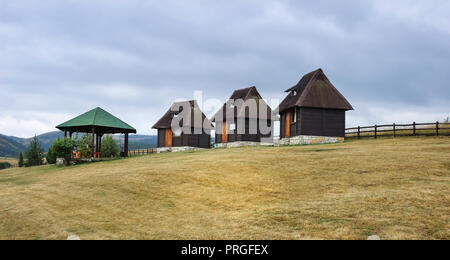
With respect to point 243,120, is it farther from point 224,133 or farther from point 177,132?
point 177,132

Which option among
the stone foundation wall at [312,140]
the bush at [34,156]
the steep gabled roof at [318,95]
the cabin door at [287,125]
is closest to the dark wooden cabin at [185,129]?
the cabin door at [287,125]

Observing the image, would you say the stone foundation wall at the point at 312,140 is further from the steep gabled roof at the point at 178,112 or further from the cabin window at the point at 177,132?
the cabin window at the point at 177,132

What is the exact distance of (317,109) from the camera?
114ft

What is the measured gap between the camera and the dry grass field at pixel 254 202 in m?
9.56

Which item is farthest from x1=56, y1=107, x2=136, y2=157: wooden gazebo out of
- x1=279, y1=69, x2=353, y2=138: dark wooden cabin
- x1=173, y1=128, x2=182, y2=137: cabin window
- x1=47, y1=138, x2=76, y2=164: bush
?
x1=279, y1=69, x2=353, y2=138: dark wooden cabin

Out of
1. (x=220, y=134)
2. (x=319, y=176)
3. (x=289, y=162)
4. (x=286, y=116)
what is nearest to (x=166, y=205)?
(x=319, y=176)

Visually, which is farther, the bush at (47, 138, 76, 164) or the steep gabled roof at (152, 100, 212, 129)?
the steep gabled roof at (152, 100, 212, 129)

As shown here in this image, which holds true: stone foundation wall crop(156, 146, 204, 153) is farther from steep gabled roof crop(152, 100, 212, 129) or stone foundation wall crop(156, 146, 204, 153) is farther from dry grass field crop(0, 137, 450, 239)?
dry grass field crop(0, 137, 450, 239)

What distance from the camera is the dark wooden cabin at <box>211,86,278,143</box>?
134 ft

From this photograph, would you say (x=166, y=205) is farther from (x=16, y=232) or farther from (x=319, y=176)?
(x=319, y=176)

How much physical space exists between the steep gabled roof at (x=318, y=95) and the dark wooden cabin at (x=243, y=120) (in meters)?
5.52

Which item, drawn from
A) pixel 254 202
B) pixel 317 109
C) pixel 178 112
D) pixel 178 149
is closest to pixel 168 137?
pixel 178 149

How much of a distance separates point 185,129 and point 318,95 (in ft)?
61.9

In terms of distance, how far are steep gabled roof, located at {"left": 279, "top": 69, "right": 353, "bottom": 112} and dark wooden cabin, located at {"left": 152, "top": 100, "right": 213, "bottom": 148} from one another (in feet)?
47.1
